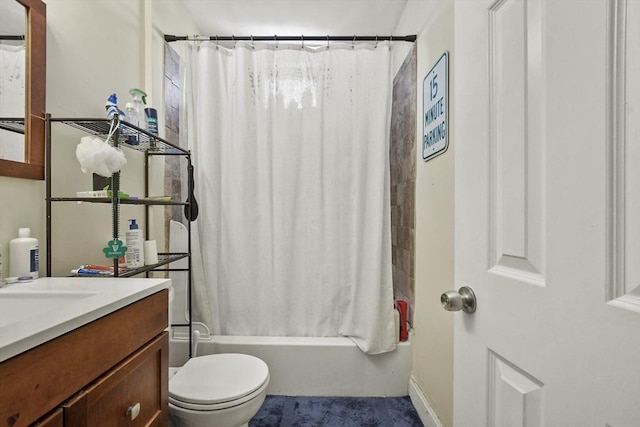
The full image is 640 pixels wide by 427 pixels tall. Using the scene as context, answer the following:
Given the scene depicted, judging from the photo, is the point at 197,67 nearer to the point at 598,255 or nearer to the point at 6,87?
the point at 6,87

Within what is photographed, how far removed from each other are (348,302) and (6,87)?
5.86ft

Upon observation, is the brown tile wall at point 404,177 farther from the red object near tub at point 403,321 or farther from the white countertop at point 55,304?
the white countertop at point 55,304

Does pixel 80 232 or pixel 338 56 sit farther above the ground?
pixel 338 56

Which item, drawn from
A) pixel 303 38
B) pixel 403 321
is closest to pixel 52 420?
pixel 403 321

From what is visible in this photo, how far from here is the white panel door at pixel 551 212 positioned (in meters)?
0.38

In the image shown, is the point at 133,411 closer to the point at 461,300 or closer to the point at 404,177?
the point at 461,300

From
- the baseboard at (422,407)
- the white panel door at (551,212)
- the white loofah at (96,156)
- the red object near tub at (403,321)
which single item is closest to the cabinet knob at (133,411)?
the white loofah at (96,156)

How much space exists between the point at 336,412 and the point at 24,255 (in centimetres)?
160

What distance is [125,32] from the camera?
4.92 feet

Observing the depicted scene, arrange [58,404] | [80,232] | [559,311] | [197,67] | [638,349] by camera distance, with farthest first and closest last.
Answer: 1. [197,67]
2. [80,232]
3. [58,404]
4. [559,311]
5. [638,349]

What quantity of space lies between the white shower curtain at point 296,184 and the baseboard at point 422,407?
254 millimetres

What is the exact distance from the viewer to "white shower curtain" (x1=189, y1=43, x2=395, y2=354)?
187 cm

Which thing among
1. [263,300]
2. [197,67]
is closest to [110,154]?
[197,67]

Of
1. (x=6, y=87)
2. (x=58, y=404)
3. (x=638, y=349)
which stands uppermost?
(x=6, y=87)
